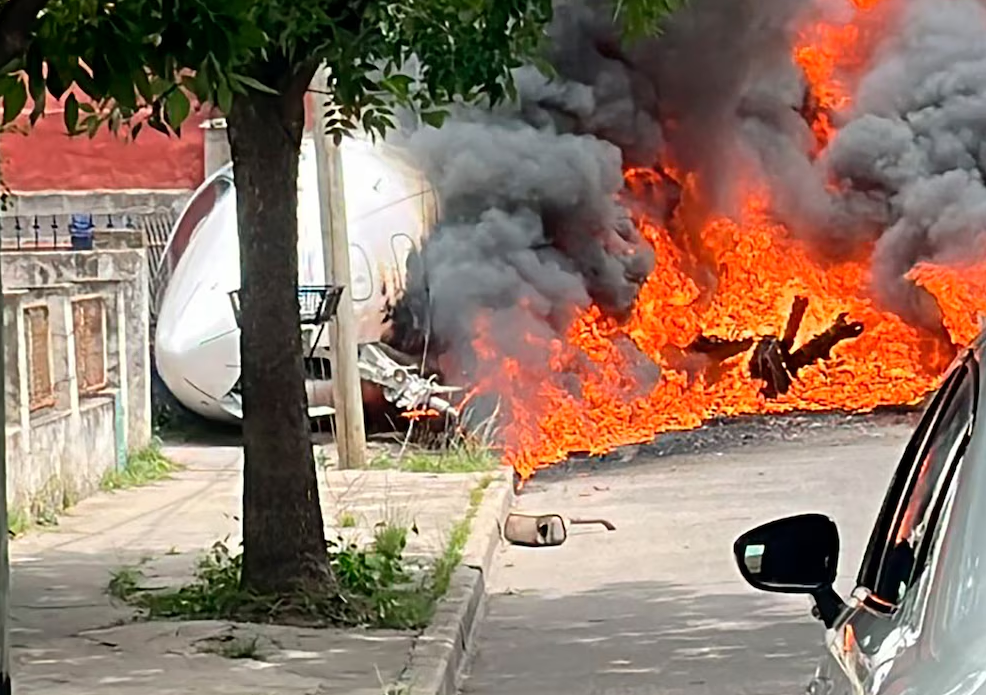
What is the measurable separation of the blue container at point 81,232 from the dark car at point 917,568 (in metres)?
15.6

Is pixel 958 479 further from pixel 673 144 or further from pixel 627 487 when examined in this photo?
pixel 673 144

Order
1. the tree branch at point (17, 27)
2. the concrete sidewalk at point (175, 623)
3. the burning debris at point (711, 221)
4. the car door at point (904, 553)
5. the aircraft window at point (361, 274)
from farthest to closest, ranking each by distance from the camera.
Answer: the aircraft window at point (361, 274) < the burning debris at point (711, 221) < the concrete sidewalk at point (175, 623) < the tree branch at point (17, 27) < the car door at point (904, 553)

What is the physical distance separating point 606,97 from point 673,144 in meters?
1.26

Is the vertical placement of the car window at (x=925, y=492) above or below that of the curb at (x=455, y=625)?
above

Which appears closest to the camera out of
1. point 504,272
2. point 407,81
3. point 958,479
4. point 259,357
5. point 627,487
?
point 958,479

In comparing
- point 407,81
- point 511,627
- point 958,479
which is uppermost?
point 407,81

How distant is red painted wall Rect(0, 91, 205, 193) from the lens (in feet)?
80.1

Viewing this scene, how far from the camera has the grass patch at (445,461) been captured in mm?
16422

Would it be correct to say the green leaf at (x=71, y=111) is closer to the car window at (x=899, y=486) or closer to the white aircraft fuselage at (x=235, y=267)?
the car window at (x=899, y=486)

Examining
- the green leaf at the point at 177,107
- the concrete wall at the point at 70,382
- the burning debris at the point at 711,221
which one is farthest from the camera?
the burning debris at the point at 711,221

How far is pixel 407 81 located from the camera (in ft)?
28.9

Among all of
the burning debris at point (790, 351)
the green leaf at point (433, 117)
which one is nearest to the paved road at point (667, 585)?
the green leaf at point (433, 117)

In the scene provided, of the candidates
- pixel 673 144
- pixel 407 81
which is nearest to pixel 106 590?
pixel 407 81

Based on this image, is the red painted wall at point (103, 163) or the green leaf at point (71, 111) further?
the red painted wall at point (103, 163)
